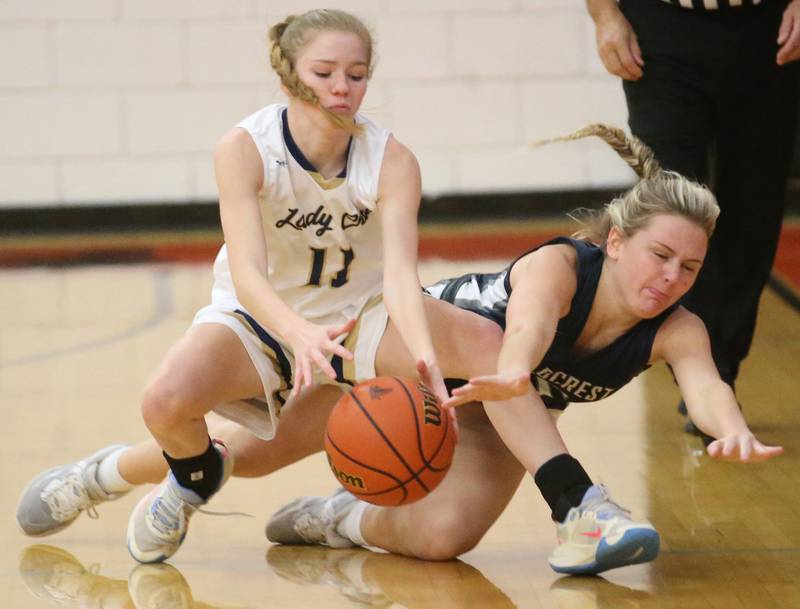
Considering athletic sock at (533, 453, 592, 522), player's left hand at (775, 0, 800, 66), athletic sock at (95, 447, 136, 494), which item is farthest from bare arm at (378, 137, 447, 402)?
player's left hand at (775, 0, 800, 66)

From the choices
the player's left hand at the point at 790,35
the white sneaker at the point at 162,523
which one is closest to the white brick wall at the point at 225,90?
the player's left hand at the point at 790,35

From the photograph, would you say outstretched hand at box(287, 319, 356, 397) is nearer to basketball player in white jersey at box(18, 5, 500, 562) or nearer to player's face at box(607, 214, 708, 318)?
basketball player in white jersey at box(18, 5, 500, 562)

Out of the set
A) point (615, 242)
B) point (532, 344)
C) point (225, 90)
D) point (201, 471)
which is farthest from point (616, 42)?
point (225, 90)

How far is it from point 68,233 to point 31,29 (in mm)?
1237

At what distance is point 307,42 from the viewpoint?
9.73 feet

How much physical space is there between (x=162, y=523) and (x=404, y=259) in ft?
2.53

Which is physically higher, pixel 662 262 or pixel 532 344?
pixel 662 262

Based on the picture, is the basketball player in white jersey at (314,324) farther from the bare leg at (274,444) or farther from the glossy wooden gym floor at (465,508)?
the glossy wooden gym floor at (465,508)

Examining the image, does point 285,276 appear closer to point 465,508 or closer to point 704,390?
→ point 465,508

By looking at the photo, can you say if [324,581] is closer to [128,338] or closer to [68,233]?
[128,338]

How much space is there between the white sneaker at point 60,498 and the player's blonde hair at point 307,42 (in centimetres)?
98

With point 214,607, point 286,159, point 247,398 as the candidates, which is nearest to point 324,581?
point 214,607

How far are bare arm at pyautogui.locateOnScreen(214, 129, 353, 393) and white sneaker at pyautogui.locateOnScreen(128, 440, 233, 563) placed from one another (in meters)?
0.38

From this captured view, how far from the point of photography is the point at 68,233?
835cm
